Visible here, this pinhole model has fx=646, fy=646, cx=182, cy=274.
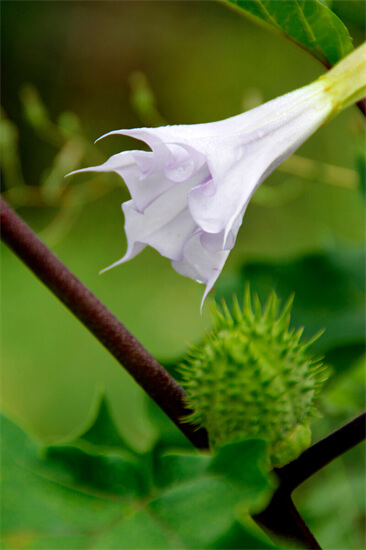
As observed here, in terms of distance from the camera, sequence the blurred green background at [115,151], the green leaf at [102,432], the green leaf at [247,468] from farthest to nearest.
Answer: the blurred green background at [115,151], the green leaf at [102,432], the green leaf at [247,468]

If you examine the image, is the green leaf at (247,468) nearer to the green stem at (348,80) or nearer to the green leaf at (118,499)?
the green leaf at (118,499)

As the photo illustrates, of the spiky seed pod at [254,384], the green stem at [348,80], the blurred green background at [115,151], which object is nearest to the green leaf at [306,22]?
the green stem at [348,80]

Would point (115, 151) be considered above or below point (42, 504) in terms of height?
below

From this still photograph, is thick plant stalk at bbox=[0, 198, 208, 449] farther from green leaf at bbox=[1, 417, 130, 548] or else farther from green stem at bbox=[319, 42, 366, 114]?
green stem at bbox=[319, 42, 366, 114]

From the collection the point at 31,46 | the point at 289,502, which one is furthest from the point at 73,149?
the point at 31,46

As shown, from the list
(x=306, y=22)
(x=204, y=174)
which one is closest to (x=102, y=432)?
(x=204, y=174)

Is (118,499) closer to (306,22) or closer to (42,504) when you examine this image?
(42,504)

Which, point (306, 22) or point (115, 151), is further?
point (115, 151)
